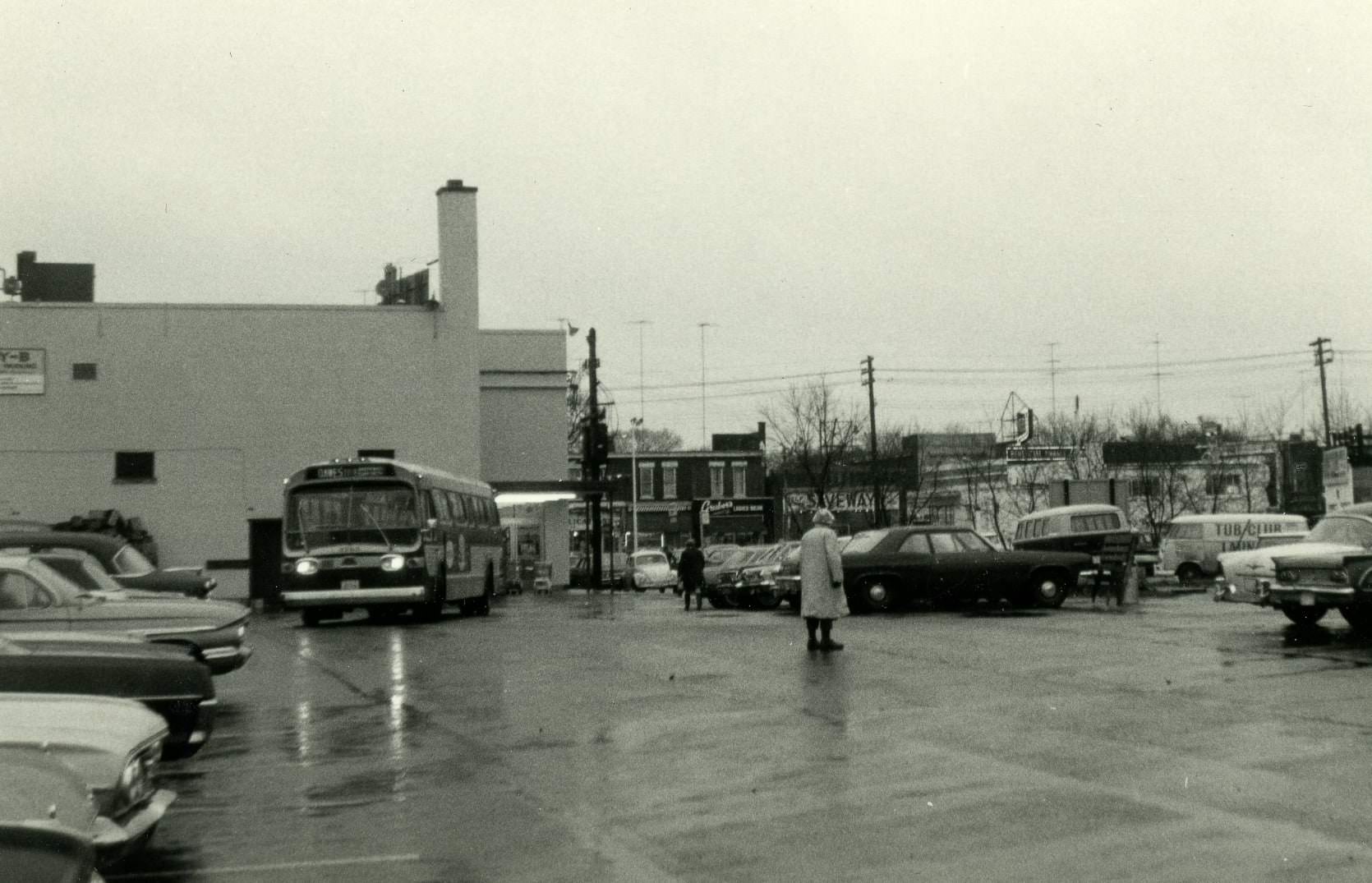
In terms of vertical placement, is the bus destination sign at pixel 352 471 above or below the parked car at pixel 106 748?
above

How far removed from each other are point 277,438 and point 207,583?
82.7 ft

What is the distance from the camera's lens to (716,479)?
301ft

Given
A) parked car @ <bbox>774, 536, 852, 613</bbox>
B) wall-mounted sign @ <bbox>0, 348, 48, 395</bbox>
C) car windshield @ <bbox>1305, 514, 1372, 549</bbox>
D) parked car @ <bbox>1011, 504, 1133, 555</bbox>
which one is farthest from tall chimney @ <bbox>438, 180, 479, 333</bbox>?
car windshield @ <bbox>1305, 514, 1372, 549</bbox>

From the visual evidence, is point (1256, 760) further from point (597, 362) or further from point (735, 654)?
point (597, 362)

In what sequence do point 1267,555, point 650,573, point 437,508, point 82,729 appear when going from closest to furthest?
point 82,729 → point 1267,555 → point 437,508 → point 650,573

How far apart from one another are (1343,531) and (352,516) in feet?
54.3

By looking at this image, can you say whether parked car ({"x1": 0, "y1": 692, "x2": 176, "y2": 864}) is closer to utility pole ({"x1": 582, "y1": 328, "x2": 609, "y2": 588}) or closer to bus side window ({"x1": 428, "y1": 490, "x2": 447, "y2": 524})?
bus side window ({"x1": 428, "y1": 490, "x2": 447, "y2": 524})

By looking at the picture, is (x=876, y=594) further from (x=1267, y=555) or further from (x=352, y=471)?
(x=352, y=471)

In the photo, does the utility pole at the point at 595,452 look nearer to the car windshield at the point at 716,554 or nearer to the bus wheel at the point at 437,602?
the car windshield at the point at 716,554

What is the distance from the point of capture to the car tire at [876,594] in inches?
1041

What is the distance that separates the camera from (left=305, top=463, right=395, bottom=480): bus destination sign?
1088 inches

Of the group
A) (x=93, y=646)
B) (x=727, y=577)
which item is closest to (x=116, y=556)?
(x=93, y=646)

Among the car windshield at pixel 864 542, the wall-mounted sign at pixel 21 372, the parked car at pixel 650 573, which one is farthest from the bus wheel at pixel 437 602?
the parked car at pixel 650 573

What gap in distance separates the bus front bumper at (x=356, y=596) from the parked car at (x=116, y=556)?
5.33 m
